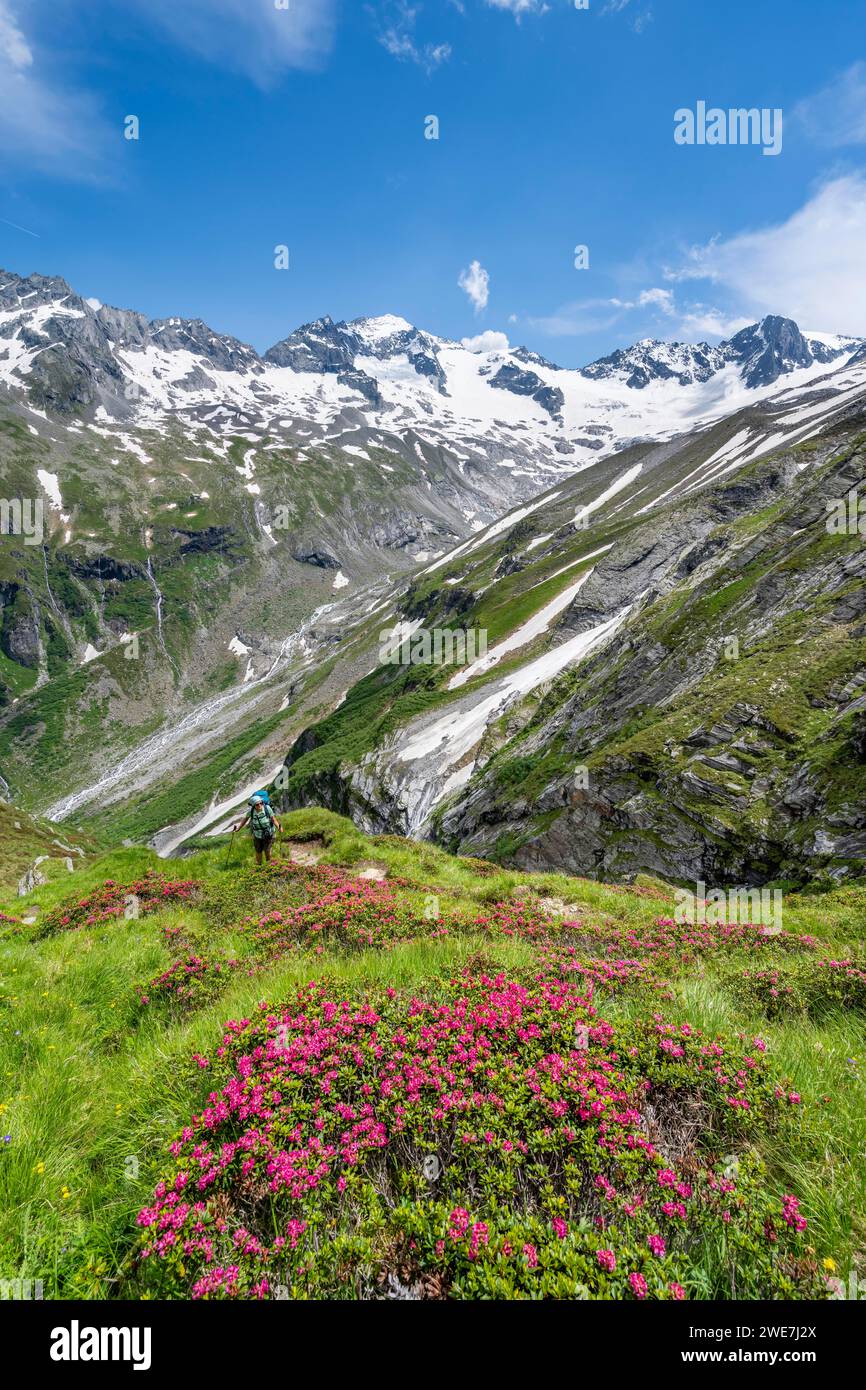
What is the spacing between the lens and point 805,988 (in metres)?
7.53

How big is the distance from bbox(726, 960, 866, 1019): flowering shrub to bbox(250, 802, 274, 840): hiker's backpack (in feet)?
39.7

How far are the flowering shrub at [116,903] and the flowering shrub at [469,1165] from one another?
8.50 m

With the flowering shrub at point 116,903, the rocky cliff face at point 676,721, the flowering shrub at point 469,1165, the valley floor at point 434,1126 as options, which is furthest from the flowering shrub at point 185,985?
the rocky cliff face at point 676,721

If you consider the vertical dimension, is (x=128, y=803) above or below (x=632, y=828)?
below

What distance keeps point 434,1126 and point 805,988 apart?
5.78m

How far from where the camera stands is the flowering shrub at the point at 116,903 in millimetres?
12516

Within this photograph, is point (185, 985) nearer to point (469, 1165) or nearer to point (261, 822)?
point (469, 1165)

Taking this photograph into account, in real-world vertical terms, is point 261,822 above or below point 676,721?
below

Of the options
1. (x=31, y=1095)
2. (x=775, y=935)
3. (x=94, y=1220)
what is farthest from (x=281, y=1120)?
(x=775, y=935)

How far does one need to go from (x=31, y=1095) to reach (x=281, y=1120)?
2.52 metres

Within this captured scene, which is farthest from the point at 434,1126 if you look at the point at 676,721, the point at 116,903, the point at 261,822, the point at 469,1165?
the point at 676,721

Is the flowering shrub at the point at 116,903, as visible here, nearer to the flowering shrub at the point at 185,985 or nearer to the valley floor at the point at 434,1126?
the valley floor at the point at 434,1126
